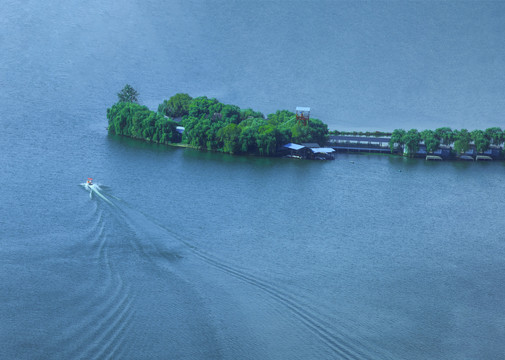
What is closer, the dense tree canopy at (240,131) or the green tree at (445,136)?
the dense tree canopy at (240,131)

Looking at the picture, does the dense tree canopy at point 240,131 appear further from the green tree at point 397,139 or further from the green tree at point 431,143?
the green tree at point 431,143

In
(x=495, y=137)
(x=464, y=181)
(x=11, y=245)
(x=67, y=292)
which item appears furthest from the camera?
(x=495, y=137)

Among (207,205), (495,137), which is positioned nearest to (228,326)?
(207,205)

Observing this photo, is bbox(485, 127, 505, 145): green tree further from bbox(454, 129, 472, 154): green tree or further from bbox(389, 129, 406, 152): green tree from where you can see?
bbox(389, 129, 406, 152): green tree

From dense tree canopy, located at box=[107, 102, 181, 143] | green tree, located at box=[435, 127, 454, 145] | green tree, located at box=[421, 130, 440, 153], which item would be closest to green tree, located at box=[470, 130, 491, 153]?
green tree, located at box=[435, 127, 454, 145]

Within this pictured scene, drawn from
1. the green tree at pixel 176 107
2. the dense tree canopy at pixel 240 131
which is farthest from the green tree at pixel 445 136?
the green tree at pixel 176 107

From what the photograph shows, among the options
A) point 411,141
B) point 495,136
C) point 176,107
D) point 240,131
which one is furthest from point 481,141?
point 176,107

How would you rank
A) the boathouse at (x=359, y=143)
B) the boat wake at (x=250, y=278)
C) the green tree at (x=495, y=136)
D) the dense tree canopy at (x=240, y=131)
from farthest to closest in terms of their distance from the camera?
the green tree at (x=495, y=136) → the boathouse at (x=359, y=143) → the dense tree canopy at (x=240, y=131) → the boat wake at (x=250, y=278)

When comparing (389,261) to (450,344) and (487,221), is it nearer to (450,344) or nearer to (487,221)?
(450,344)

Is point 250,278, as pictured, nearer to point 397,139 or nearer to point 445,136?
point 397,139
